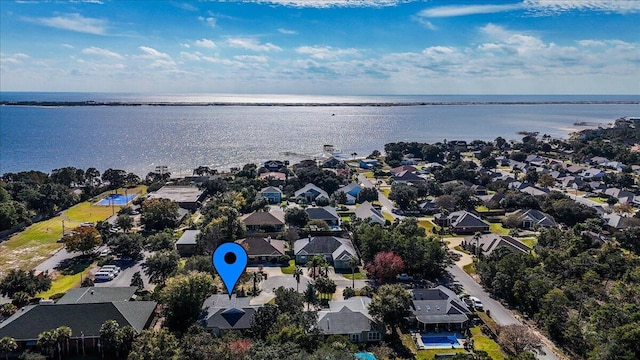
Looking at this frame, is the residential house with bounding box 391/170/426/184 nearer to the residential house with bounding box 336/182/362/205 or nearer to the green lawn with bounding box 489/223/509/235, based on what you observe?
the residential house with bounding box 336/182/362/205

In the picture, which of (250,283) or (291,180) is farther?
(291,180)

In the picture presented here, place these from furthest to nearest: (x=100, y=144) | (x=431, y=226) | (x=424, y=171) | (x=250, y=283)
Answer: (x=100, y=144) → (x=424, y=171) → (x=431, y=226) → (x=250, y=283)

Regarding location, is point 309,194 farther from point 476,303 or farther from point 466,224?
point 476,303

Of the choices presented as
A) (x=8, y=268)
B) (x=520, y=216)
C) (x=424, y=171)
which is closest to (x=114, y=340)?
(x=8, y=268)

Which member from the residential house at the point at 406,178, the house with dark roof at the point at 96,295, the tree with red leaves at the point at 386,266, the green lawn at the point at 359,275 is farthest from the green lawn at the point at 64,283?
the residential house at the point at 406,178

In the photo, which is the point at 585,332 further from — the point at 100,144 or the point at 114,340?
the point at 100,144

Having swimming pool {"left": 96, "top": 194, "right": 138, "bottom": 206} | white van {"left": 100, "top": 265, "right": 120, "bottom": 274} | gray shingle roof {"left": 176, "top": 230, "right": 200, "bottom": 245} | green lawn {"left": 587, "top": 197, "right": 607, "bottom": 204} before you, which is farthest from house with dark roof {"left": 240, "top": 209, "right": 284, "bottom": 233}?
green lawn {"left": 587, "top": 197, "right": 607, "bottom": 204}

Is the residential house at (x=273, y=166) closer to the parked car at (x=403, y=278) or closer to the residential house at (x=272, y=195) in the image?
the residential house at (x=272, y=195)
